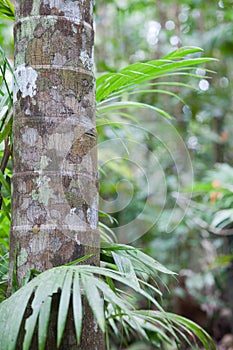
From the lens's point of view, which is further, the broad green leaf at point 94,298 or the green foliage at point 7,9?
the green foliage at point 7,9

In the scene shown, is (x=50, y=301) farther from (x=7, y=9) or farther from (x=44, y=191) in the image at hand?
(x=7, y=9)

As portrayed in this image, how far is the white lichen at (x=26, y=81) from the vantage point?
83 cm

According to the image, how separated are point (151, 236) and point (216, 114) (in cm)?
99

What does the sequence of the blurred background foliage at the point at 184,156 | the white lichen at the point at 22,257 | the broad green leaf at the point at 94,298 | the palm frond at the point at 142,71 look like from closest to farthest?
1. the broad green leaf at the point at 94,298
2. the white lichen at the point at 22,257
3. the palm frond at the point at 142,71
4. the blurred background foliage at the point at 184,156

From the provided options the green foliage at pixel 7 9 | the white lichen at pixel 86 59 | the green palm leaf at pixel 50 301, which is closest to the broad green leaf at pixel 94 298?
the green palm leaf at pixel 50 301

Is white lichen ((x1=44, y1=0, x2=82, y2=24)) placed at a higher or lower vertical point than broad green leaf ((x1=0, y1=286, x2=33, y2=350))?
higher

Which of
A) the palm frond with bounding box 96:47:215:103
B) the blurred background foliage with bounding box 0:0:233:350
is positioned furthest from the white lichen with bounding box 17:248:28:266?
the blurred background foliage with bounding box 0:0:233:350

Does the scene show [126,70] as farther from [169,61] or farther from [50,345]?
[50,345]

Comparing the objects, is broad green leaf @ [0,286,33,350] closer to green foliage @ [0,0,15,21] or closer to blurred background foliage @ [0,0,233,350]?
green foliage @ [0,0,15,21]

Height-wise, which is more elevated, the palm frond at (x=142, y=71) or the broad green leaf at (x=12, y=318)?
the palm frond at (x=142, y=71)

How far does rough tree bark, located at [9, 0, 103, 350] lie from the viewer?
2.59 feet

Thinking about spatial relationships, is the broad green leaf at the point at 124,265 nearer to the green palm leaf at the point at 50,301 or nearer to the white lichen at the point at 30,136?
the green palm leaf at the point at 50,301

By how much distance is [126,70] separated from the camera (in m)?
1.01

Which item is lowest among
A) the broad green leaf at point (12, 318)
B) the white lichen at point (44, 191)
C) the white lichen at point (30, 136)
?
the broad green leaf at point (12, 318)
